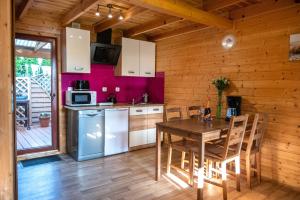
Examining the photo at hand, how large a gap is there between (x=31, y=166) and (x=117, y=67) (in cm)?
227

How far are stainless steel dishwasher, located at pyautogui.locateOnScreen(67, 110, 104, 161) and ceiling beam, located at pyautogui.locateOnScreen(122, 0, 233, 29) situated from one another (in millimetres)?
1887

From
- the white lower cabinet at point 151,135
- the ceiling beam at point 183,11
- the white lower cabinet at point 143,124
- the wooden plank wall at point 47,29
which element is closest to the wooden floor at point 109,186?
the wooden plank wall at point 47,29

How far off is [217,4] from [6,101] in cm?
272

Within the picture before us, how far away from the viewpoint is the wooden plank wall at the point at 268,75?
106 inches

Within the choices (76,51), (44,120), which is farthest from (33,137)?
(76,51)

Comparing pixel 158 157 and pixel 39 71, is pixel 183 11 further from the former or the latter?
pixel 39 71

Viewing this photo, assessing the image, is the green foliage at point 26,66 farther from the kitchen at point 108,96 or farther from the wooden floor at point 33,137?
the kitchen at point 108,96

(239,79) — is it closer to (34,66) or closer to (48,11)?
(48,11)

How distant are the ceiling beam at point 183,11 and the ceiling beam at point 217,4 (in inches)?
3.9

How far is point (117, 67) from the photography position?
4355mm

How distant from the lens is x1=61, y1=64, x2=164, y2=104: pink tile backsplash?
13.3 feet

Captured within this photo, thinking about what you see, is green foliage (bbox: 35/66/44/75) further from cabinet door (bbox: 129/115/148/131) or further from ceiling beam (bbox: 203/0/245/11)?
ceiling beam (bbox: 203/0/245/11)

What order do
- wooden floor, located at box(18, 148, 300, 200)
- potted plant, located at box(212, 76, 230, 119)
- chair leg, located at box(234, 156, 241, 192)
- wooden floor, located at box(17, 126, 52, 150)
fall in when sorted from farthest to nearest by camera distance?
1. wooden floor, located at box(17, 126, 52, 150)
2. potted plant, located at box(212, 76, 230, 119)
3. chair leg, located at box(234, 156, 241, 192)
4. wooden floor, located at box(18, 148, 300, 200)

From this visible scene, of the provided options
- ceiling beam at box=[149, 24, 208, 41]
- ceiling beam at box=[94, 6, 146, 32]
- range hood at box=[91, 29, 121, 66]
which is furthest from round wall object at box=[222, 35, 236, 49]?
range hood at box=[91, 29, 121, 66]
